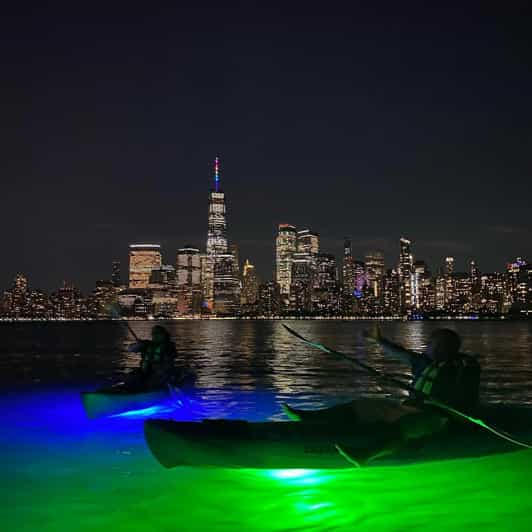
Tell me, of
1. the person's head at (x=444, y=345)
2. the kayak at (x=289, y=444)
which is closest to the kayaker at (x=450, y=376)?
the person's head at (x=444, y=345)

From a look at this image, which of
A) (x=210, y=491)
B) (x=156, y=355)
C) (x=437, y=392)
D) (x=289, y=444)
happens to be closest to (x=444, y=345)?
(x=437, y=392)

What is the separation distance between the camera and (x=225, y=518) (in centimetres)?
775

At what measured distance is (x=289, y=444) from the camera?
8.16 metres

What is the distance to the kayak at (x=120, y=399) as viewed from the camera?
13.7m

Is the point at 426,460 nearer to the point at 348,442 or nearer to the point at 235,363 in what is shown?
the point at 348,442

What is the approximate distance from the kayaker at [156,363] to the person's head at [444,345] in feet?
24.7

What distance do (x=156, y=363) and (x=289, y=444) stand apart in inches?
291

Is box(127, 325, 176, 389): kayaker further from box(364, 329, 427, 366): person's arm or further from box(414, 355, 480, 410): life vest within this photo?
box(414, 355, 480, 410): life vest

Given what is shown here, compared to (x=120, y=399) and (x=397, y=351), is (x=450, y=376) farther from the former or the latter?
(x=120, y=399)

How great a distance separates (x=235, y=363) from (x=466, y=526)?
86.8 ft

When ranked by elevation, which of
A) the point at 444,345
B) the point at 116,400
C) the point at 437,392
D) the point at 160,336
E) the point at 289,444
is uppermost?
the point at 444,345

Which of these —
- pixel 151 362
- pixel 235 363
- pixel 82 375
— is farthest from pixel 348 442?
pixel 235 363

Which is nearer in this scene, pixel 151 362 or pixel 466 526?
pixel 466 526

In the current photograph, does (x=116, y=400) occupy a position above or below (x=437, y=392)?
below
